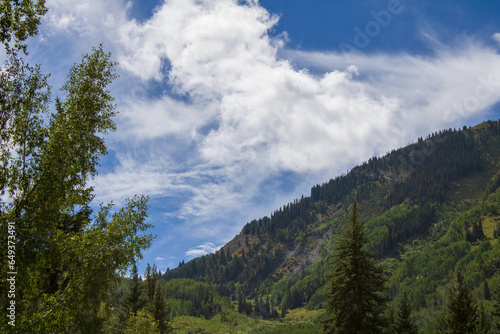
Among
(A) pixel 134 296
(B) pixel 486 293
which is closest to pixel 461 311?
(A) pixel 134 296

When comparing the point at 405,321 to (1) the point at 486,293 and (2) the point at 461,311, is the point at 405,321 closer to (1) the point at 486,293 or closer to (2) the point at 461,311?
(2) the point at 461,311

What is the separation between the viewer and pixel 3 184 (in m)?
9.90

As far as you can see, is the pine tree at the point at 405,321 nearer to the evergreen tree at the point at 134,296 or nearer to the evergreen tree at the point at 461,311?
the evergreen tree at the point at 461,311

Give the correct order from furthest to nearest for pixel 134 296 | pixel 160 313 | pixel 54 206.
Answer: pixel 134 296 < pixel 160 313 < pixel 54 206

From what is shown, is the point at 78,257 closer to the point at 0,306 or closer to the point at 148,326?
the point at 0,306

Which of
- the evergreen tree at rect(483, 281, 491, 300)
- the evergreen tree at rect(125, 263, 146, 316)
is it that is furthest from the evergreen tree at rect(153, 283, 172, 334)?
the evergreen tree at rect(483, 281, 491, 300)

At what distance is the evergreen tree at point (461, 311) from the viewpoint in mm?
34062

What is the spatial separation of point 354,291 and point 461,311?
17128 mm

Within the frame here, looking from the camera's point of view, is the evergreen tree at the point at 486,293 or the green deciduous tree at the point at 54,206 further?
the evergreen tree at the point at 486,293

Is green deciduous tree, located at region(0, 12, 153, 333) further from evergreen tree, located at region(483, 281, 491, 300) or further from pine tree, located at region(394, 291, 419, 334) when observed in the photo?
evergreen tree, located at region(483, 281, 491, 300)

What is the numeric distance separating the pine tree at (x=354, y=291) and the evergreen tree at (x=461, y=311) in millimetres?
14179

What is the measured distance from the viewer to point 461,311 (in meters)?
A: 34.5

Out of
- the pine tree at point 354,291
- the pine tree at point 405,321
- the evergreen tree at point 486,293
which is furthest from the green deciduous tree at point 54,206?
the evergreen tree at point 486,293

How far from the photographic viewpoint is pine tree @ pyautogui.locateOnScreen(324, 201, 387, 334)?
25125 millimetres
